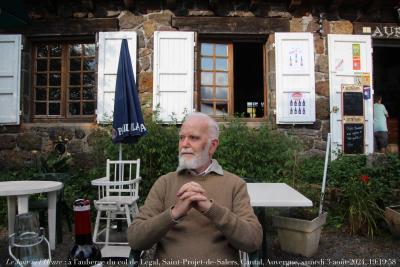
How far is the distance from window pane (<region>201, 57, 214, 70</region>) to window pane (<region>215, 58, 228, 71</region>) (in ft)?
0.29

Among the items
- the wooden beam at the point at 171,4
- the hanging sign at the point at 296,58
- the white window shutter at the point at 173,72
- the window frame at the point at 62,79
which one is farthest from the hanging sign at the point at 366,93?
the window frame at the point at 62,79

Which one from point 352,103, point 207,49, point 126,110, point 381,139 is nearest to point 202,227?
point 126,110

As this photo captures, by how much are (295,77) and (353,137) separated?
4.42ft

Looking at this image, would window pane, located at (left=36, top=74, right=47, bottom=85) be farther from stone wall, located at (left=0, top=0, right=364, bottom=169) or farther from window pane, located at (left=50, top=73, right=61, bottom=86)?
stone wall, located at (left=0, top=0, right=364, bottom=169)

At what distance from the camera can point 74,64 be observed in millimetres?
6141

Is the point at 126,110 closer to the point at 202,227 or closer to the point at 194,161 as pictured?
the point at 194,161

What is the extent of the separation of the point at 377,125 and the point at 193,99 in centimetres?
355

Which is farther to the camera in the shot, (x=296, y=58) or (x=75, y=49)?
(x=75, y=49)

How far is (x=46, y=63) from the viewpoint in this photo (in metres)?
6.16

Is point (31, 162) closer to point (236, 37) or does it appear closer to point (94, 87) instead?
point (94, 87)

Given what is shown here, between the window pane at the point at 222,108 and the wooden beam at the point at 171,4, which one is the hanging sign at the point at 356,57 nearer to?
the window pane at the point at 222,108

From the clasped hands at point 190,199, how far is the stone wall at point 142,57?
437 cm

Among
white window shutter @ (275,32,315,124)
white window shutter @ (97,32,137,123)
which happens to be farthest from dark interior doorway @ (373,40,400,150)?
white window shutter @ (97,32,137,123)

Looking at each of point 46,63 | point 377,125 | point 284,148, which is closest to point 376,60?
point 377,125
